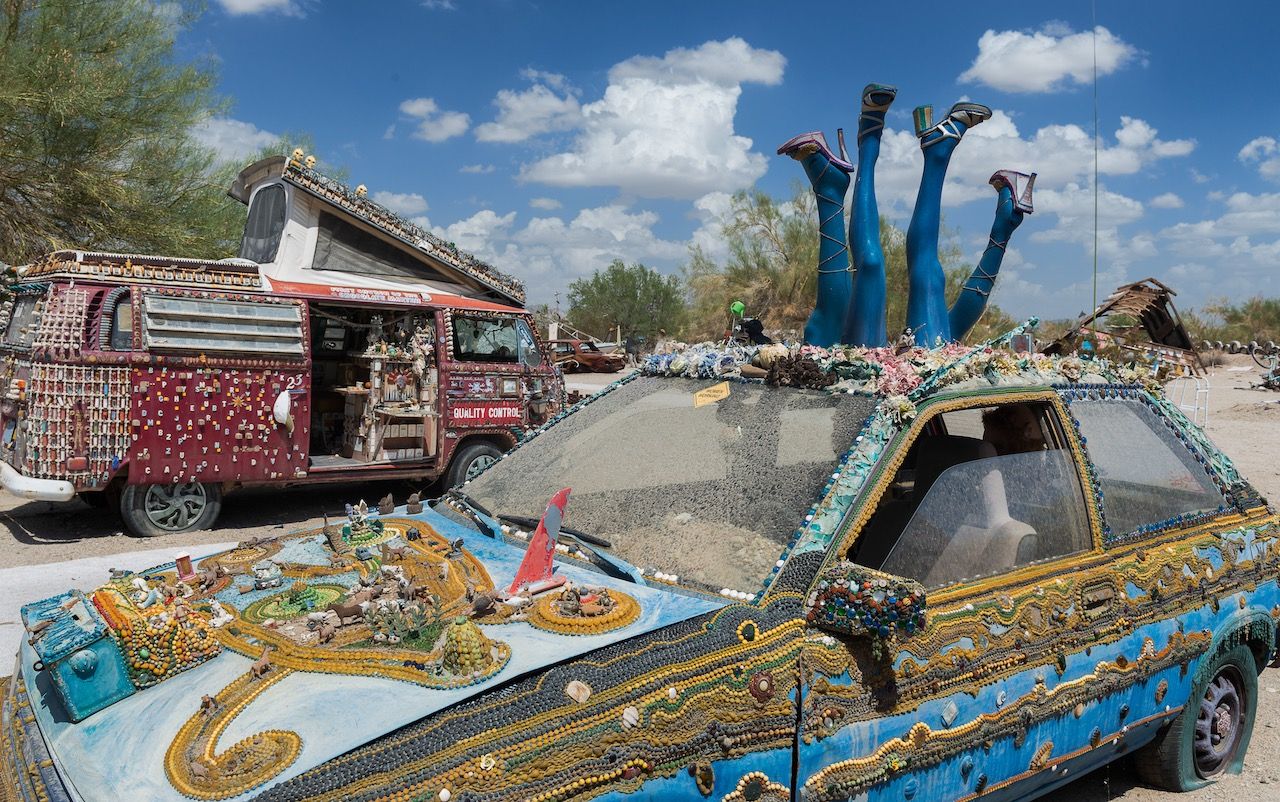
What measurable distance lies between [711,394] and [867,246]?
2.91 meters

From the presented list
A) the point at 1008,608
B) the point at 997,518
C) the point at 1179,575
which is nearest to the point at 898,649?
the point at 1008,608

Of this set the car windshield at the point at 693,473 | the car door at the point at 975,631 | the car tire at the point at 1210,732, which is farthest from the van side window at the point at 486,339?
the car tire at the point at 1210,732

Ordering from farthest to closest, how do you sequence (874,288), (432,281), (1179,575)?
(432,281), (874,288), (1179,575)

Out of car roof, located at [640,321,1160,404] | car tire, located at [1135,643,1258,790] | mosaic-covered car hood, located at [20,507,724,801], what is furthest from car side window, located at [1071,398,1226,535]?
mosaic-covered car hood, located at [20,507,724,801]

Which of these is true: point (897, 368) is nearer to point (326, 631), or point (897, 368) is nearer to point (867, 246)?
point (326, 631)

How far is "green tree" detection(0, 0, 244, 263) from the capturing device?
38.1 feet

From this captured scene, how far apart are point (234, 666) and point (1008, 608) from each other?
7.00 ft

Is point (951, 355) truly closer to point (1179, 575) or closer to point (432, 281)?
point (1179, 575)

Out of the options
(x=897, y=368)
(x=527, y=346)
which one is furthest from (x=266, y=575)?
(x=527, y=346)

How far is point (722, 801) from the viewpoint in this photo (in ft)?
6.48

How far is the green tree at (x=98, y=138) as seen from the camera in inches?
458

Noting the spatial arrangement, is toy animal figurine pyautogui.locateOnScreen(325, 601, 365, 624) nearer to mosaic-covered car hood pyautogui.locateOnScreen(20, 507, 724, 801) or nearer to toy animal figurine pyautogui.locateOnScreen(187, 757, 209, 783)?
mosaic-covered car hood pyautogui.locateOnScreen(20, 507, 724, 801)

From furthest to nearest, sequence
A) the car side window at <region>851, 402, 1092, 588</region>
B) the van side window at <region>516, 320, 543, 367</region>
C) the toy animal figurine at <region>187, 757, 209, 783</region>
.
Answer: the van side window at <region>516, 320, 543, 367</region> → the car side window at <region>851, 402, 1092, 588</region> → the toy animal figurine at <region>187, 757, 209, 783</region>

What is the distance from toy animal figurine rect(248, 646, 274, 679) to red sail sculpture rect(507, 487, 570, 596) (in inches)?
23.7
